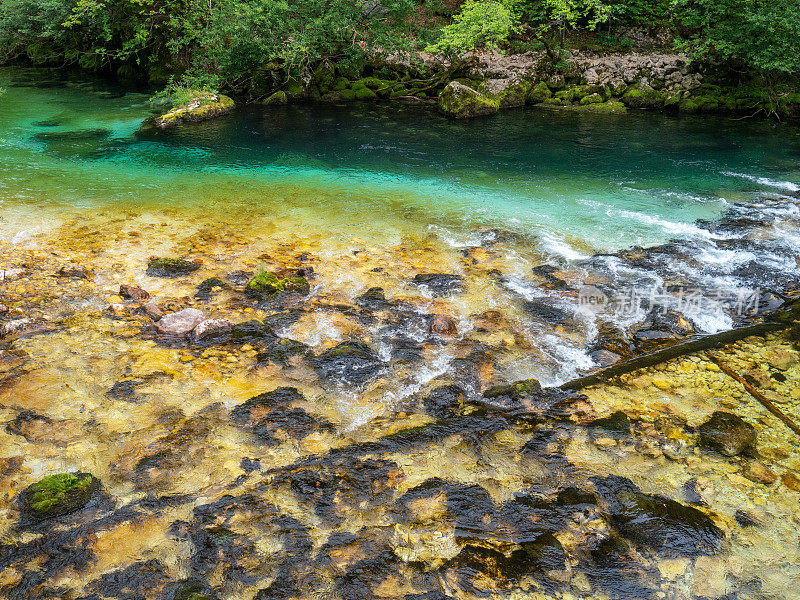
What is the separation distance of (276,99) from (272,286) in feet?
58.3

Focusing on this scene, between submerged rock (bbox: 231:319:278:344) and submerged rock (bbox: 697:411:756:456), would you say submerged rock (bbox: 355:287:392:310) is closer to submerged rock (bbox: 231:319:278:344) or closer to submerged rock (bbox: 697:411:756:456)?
submerged rock (bbox: 231:319:278:344)

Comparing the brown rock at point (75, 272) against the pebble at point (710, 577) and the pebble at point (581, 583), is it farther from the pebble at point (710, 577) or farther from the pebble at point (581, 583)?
the pebble at point (710, 577)

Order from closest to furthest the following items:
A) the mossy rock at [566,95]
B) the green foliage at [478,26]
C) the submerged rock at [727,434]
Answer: the submerged rock at [727,434] → the green foliage at [478,26] → the mossy rock at [566,95]

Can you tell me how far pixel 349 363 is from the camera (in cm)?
702

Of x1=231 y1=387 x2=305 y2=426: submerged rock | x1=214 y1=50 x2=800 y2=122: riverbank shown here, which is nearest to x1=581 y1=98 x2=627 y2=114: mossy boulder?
x1=214 y1=50 x2=800 y2=122: riverbank

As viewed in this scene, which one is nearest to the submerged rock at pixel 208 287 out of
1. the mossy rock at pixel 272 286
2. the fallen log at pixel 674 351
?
the mossy rock at pixel 272 286

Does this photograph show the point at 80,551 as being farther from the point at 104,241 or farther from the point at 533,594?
the point at 104,241

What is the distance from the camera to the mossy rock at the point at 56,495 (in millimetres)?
4727

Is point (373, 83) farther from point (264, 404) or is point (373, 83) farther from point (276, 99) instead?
point (264, 404)

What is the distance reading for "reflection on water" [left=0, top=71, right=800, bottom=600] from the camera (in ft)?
14.7

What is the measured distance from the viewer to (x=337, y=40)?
23.4 metres

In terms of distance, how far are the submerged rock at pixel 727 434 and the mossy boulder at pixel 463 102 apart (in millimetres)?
18041

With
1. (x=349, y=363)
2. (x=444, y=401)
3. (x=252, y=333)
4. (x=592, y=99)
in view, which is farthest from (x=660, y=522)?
(x=592, y=99)

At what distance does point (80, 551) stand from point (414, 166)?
1336 cm
